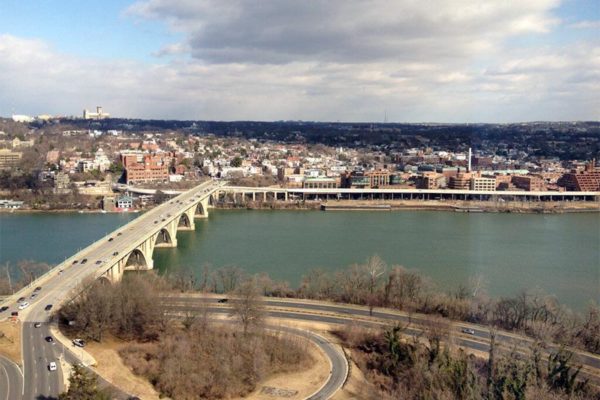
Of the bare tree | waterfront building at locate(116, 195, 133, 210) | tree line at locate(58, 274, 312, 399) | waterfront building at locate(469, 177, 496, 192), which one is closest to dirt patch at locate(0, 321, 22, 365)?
tree line at locate(58, 274, 312, 399)

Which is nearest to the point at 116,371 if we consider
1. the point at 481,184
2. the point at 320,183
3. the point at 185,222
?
the point at 185,222

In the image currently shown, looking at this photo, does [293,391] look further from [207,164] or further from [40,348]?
[207,164]

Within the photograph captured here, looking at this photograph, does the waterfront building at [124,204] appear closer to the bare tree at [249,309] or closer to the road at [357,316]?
the road at [357,316]

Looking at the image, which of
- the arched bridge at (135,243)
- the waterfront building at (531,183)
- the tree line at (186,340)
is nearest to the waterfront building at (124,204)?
the arched bridge at (135,243)

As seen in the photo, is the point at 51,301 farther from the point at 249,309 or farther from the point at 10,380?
the point at 249,309

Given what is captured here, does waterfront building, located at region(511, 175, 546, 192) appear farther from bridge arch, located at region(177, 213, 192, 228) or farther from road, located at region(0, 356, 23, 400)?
road, located at region(0, 356, 23, 400)
